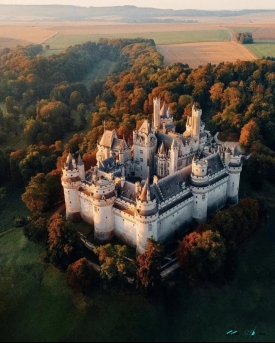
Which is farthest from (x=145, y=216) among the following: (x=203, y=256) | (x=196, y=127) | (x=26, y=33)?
(x=26, y=33)

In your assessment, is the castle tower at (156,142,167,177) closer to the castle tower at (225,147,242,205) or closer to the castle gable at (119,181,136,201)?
the castle tower at (225,147,242,205)

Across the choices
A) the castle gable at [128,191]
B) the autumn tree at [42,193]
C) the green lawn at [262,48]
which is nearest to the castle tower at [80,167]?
the castle gable at [128,191]

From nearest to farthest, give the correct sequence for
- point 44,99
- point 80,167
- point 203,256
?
point 203,256 → point 80,167 → point 44,99

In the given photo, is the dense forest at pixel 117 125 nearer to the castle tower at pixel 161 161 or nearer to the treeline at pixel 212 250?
the treeline at pixel 212 250

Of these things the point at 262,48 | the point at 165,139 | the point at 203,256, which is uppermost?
the point at 165,139

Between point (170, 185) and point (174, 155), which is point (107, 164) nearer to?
point (174, 155)

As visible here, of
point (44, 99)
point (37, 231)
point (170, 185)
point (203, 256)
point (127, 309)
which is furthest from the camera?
point (44, 99)

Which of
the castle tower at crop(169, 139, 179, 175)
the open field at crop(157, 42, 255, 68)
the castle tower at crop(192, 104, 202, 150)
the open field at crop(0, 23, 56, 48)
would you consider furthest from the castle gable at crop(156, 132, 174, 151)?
the open field at crop(0, 23, 56, 48)
